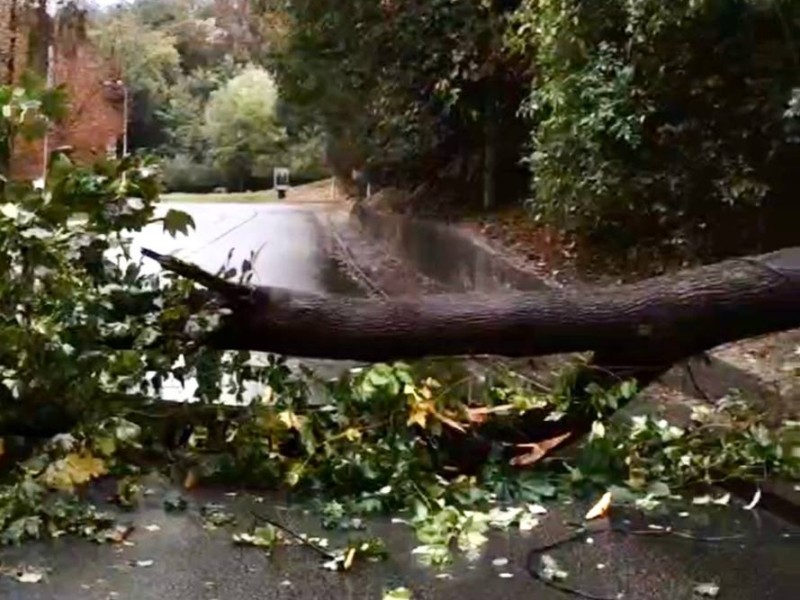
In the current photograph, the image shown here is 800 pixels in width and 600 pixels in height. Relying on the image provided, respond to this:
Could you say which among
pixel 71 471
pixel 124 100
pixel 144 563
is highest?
pixel 124 100

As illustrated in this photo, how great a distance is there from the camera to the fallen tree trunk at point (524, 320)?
5.16 metres

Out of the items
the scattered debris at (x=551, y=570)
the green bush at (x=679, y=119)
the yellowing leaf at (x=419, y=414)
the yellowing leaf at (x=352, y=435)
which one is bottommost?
the scattered debris at (x=551, y=570)

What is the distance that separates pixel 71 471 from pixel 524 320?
1.87 meters

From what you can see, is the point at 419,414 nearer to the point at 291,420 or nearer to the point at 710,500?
the point at 291,420

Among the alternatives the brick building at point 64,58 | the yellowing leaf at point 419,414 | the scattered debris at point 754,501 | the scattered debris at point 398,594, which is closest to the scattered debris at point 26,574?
the scattered debris at point 398,594

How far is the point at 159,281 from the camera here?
5.27 meters

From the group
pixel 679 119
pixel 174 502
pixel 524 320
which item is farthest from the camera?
pixel 679 119

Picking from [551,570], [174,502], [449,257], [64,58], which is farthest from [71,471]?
[64,58]

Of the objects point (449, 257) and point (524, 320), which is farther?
point (449, 257)

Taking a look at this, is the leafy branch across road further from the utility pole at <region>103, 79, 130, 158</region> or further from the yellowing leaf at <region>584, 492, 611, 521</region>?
the utility pole at <region>103, 79, 130, 158</region>

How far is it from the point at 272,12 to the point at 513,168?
609 cm

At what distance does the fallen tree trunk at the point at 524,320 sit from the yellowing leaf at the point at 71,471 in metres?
0.79

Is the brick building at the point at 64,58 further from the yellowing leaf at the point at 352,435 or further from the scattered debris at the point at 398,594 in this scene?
the scattered debris at the point at 398,594

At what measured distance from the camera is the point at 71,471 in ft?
14.6
